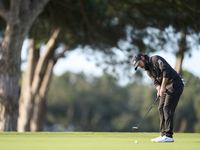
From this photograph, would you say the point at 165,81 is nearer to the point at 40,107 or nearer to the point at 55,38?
the point at 55,38

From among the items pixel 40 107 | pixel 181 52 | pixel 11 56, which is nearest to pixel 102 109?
pixel 40 107

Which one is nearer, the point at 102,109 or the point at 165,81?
the point at 165,81

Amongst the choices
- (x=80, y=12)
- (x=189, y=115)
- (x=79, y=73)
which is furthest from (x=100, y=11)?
(x=79, y=73)

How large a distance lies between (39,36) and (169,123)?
1490 centimetres

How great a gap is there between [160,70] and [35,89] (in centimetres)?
1623

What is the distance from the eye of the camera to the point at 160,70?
7.51 metres

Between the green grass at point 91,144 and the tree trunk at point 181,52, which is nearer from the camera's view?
the green grass at point 91,144

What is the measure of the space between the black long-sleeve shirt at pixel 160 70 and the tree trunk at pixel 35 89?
14587 mm

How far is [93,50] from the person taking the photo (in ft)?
71.3

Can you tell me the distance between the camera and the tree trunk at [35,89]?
881 inches

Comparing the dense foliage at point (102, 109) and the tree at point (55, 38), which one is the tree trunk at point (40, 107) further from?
the dense foliage at point (102, 109)

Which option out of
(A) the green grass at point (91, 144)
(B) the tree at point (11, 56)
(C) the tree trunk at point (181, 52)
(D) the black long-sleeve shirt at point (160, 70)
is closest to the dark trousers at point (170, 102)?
(D) the black long-sleeve shirt at point (160, 70)

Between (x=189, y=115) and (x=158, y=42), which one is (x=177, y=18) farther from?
(x=189, y=115)

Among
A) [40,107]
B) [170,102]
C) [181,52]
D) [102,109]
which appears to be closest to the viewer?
[170,102]
